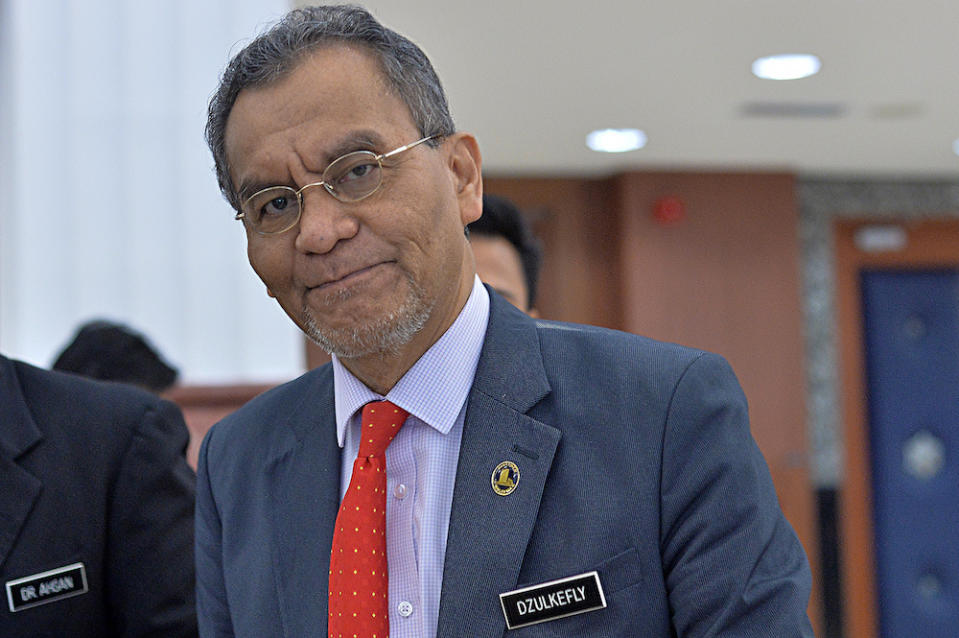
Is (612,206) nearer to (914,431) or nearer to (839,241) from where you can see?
(839,241)

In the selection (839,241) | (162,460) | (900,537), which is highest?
(839,241)

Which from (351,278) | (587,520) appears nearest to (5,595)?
(351,278)

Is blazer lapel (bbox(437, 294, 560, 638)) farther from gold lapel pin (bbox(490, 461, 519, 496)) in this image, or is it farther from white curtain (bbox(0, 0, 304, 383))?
white curtain (bbox(0, 0, 304, 383))

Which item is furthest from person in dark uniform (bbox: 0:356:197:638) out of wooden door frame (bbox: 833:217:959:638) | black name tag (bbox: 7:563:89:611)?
wooden door frame (bbox: 833:217:959:638)

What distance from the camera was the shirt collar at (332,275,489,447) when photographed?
3.56 feet

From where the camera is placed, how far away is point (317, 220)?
100 cm

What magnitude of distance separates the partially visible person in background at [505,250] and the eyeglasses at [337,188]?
1027 millimetres

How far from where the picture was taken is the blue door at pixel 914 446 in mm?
5105

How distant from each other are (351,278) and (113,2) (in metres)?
2.79

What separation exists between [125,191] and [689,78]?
6.55ft

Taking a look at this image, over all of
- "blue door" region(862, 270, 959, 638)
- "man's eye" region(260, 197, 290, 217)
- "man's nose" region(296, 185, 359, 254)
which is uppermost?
"man's eye" region(260, 197, 290, 217)

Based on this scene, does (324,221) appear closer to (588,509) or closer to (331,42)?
(331,42)

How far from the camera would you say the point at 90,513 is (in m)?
1.30

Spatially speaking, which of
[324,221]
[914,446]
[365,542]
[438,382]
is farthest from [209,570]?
[914,446]
